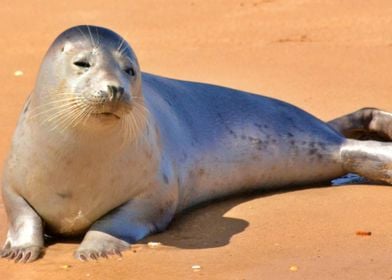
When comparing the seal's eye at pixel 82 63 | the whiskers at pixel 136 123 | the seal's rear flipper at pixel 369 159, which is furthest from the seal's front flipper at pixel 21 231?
the seal's rear flipper at pixel 369 159

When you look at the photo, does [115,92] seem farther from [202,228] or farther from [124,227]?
[202,228]

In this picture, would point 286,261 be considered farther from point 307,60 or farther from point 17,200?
point 307,60

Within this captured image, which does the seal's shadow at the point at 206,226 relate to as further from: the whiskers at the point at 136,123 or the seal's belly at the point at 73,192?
the whiskers at the point at 136,123

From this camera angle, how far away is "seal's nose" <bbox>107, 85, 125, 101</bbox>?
5031 mm

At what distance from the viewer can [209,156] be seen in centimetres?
627

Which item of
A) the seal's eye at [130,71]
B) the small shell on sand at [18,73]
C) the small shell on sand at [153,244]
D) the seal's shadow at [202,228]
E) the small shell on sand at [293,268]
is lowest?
the small shell on sand at [293,268]

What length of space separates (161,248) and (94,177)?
16.6 inches

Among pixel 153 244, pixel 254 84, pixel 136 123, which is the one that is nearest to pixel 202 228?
pixel 153 244

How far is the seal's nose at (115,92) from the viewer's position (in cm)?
503

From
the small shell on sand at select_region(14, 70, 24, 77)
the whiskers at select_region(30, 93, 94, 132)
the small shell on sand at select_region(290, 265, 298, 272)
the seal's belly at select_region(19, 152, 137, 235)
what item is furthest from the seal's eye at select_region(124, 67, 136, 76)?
the small shell on sand at select_region(14, 70, 24, 77)

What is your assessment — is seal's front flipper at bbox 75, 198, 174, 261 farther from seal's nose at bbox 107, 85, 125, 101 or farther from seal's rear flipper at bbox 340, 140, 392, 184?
seal's rear flipper at bbox 340, 140, 392, 184

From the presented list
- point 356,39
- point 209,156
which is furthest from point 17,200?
point 356,39

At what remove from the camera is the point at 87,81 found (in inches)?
204

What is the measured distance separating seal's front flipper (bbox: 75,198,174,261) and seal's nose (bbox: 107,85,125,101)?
645 mm
